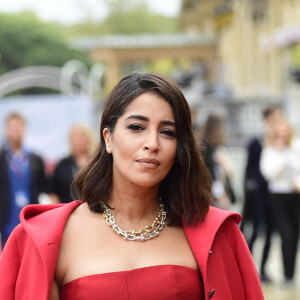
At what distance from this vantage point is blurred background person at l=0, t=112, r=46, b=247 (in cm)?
675

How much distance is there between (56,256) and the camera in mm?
2574

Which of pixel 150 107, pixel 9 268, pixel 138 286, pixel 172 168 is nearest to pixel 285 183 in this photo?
pixel 172 168

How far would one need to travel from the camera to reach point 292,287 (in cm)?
Result: 782

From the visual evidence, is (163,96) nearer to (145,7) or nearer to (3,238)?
(3,238)

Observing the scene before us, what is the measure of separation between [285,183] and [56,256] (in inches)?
218

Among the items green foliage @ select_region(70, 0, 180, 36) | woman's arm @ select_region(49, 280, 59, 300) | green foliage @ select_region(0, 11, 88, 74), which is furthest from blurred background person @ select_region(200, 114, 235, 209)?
green foliage @ select_region(70, 0, 180, 36)

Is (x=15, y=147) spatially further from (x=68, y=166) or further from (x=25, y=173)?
(x=68, y=166)

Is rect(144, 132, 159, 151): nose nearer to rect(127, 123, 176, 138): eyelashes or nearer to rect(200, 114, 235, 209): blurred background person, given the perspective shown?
rect(127, 123, 176, 138): eyelashes

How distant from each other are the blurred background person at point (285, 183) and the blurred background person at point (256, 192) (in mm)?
198

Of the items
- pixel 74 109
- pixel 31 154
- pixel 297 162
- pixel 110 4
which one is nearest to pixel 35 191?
pixel 31 154

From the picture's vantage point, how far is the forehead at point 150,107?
2.66m

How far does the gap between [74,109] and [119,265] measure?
11.2 metres

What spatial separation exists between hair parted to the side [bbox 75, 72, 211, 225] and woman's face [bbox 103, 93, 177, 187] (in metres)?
0.03

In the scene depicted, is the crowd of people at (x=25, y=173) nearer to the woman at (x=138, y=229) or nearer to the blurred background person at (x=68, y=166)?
the blurred background person at (x=68, y=166)
